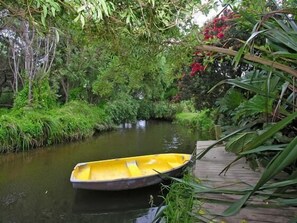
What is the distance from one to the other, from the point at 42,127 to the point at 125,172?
5113 mm

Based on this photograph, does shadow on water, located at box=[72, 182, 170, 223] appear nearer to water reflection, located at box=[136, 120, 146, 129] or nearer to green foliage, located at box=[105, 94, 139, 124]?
green foliage, located at box=[105, 94, 139, 124]

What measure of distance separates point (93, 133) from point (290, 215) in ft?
38.1

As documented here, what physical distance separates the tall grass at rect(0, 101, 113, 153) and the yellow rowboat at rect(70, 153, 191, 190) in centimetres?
386

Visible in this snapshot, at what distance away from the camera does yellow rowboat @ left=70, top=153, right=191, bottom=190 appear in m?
4.53

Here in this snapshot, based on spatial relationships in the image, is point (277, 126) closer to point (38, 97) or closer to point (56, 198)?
point (56, 198)

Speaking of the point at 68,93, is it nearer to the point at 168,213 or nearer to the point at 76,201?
the point at 76,201

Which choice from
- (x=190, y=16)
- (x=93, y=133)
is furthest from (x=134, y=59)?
(x=93, y=133)

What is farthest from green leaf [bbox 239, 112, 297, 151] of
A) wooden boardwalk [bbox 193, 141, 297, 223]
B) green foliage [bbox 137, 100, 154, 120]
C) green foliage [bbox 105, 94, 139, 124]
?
green foliage [bbox 137, 100, 154, 120]

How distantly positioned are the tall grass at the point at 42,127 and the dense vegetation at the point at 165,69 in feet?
0.11

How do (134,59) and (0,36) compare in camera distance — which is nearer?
(134,59)

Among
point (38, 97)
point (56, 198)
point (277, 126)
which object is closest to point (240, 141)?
point (277, 126)

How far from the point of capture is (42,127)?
31.3 ft

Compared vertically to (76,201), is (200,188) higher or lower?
higher

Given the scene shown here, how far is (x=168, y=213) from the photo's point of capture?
2.65 metres
